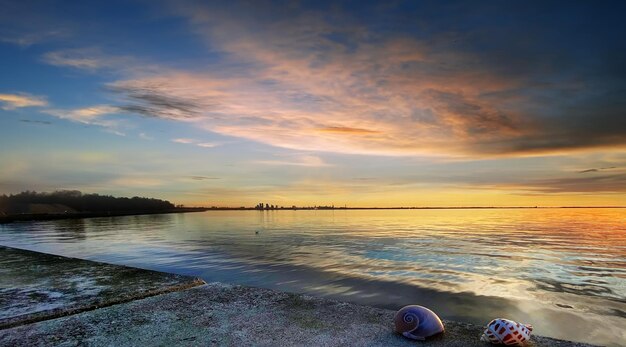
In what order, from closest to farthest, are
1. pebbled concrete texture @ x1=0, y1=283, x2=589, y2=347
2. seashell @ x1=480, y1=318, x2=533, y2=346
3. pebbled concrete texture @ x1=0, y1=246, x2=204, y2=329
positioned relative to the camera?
1. seashell @ x1=480, y1=318, x2=533, y2=346
2. pebbled concrete texture @ x1=0, y1=283, x2=589, y2=347
3. pebbled concrete texture @ x1=0, y1=246, x2=204, y2=329

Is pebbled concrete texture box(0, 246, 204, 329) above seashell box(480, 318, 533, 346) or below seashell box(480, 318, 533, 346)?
above

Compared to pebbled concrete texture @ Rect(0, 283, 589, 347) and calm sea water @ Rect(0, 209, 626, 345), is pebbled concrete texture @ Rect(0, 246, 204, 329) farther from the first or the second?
calm sea water @ Rect(0, 209, 626, 345)

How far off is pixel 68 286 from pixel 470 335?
7.08 meters

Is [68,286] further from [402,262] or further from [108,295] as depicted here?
[402,262]

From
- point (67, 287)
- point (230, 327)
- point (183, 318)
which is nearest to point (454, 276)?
point (230, 327)

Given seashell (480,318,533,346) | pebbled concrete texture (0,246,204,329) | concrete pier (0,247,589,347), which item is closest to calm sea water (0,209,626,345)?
seashell (480,318,533,346)

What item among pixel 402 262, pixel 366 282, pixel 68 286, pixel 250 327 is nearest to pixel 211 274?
pixel 366 282

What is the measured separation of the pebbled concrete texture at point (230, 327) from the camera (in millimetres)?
4223

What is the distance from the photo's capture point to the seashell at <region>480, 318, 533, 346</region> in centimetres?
402

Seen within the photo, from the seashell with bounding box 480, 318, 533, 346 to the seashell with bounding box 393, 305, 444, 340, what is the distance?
57 cm

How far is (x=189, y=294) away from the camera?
628 cm

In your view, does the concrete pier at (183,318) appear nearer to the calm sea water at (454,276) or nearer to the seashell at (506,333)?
the seashell at (506,333)

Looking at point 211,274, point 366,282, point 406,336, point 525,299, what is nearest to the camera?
point 406,336

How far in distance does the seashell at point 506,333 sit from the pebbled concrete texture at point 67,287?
206 inches
